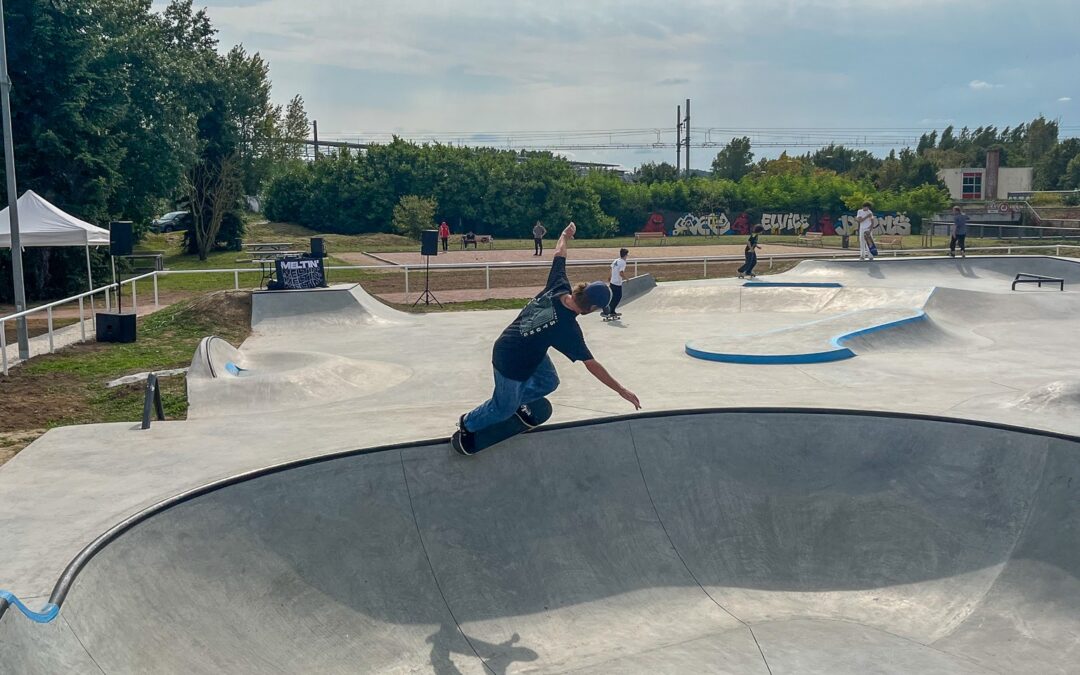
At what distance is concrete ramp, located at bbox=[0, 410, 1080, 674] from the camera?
5945 millimetres

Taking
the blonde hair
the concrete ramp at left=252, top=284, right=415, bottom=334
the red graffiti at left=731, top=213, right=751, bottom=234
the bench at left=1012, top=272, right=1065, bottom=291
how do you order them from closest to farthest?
the blonde hair, the concrete ramp at left=252, top=284, right=415, bottom=334, the bench at left=1012, top=272, right=1065, bottom=291, the red graffiti at left=731, top=213, right=751, bottom=234

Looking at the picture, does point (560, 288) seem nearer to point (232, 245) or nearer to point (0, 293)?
point (0, 293)

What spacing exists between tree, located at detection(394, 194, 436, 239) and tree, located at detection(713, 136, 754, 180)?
72984 millimetres

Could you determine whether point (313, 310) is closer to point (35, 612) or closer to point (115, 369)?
point (115, 369)

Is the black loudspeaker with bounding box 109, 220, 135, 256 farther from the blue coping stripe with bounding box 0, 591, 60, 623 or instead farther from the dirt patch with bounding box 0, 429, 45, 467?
the blue coping stripe with bounding box 0, 591, 60, 623

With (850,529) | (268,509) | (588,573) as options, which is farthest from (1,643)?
(850,529)

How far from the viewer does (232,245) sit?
42.0 meters

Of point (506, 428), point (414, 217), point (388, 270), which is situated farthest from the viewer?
point (414, 217)

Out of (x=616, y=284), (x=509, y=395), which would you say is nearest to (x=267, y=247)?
(x=616, y=284)

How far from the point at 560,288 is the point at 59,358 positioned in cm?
1221

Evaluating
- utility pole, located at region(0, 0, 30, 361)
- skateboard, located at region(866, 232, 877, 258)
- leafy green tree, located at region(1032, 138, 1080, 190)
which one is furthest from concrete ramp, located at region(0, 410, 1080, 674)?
leafy green tree, located at region(1032, 138, 1080, 190)

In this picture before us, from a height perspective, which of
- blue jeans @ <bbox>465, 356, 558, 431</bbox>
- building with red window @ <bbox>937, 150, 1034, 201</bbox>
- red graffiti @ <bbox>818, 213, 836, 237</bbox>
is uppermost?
building with red window @ <bbox>937, 150, 1034, 201</bbox>

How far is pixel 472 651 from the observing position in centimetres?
617

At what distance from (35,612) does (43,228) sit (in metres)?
16.1
